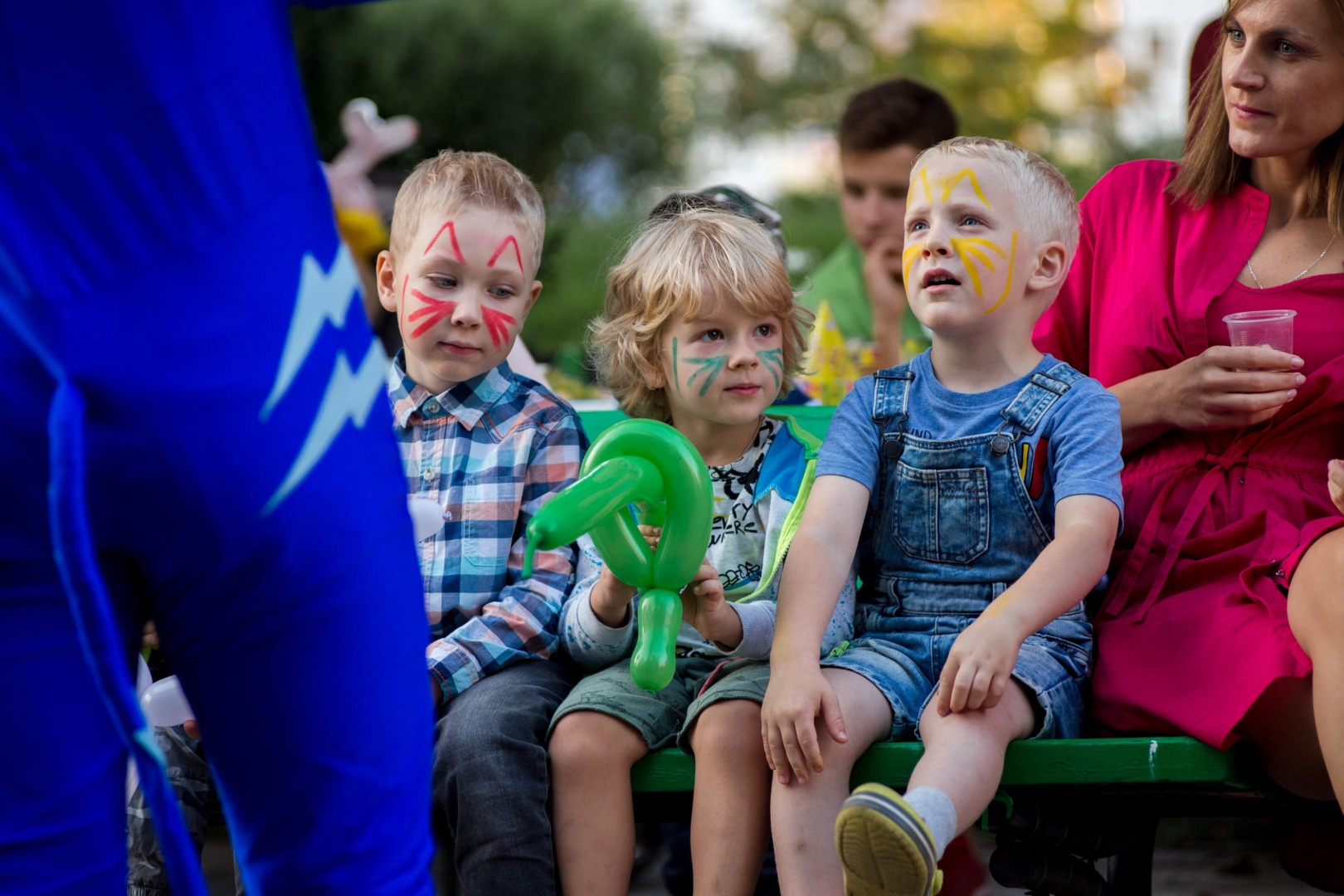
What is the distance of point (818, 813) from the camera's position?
1.83m

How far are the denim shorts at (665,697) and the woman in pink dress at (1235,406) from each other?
0.56m

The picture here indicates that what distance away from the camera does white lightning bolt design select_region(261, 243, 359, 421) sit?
1.00m

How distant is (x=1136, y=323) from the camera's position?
229cm

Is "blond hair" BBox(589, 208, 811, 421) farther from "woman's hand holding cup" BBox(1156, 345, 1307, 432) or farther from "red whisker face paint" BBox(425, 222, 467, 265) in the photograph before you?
"woman's hand holding cup" BBox(1156, 345, 1307, 432)

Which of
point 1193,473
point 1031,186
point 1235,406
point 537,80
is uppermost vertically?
point 537,80

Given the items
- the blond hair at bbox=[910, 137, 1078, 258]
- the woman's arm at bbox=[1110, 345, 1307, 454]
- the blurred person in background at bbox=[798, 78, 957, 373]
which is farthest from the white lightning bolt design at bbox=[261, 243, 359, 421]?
the blurred person in background at bbox=[798, 78, 957, 373]

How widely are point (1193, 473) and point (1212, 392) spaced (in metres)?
0.18

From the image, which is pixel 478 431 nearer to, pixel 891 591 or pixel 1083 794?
pixel 891 591

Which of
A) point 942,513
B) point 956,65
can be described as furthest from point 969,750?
point 956,65

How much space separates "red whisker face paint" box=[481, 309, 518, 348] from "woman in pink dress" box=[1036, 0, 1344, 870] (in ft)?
3.57

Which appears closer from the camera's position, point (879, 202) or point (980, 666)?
point (980, 666)

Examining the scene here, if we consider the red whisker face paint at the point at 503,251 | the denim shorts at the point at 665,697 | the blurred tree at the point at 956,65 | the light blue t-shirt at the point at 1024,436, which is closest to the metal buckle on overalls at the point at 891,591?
the light blue t-shirt at the point at 1024,436

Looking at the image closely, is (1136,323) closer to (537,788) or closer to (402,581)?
(537,788)

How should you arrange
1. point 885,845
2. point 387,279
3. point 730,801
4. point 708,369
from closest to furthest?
point 885,845
point 730,801
point 708,369
point 387,279
